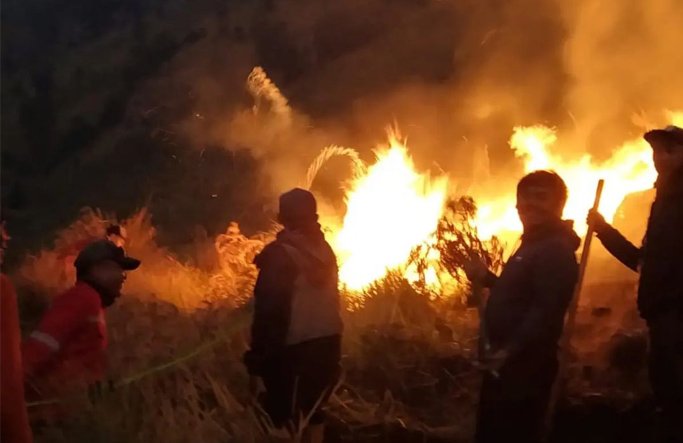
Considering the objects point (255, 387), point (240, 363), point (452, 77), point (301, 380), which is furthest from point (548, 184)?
point (452, 77)

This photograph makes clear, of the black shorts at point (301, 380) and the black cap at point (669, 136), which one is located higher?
the black cap at point (669, 136)

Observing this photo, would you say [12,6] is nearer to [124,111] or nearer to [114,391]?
[124,111]

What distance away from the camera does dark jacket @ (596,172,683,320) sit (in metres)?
4.69

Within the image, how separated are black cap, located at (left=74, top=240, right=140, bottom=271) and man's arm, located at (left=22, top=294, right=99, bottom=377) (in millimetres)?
259

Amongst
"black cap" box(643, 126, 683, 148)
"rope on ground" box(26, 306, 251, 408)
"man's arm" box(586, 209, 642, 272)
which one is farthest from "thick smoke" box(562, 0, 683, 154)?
"black cap" box(643, 126, 683, 148)

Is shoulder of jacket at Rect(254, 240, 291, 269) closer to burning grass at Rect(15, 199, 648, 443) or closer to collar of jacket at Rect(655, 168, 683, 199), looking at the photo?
burning grass at Rect(15, 199, 648, 443)

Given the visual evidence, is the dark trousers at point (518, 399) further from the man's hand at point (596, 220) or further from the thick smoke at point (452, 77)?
the thick smoke at point (452, 77)

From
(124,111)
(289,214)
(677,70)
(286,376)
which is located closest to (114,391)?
(286,376)

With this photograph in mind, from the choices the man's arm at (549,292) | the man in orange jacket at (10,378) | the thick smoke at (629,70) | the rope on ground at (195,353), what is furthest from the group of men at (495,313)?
the thick smoke at (629,70)

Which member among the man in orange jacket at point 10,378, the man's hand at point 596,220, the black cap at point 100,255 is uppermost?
the man's hand at point 596,220

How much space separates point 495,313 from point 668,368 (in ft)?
3.54

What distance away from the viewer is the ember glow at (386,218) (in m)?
9.34

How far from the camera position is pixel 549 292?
13.7 feet

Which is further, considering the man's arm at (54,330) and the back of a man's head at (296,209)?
the back of a man's head at (296,209)
